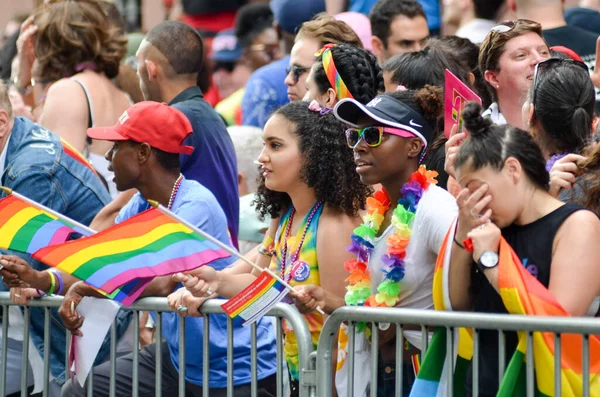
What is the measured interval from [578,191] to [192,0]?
8.53m

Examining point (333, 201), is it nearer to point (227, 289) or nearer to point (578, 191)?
point (227, 289)

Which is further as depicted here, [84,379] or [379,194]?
[84,379]

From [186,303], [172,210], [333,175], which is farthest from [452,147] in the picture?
[172,210]

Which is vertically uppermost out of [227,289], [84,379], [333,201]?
[333,201]

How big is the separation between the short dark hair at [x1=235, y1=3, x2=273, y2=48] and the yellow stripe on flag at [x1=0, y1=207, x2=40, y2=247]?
18.1ft

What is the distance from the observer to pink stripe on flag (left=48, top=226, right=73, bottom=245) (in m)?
5.58

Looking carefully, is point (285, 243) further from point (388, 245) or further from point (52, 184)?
point (52, 184)

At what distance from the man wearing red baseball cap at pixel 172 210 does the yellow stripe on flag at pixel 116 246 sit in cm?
43

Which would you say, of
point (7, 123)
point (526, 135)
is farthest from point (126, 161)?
point (526, 135)

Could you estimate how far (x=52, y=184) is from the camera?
250 inches

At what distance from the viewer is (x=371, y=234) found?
5.04 meters

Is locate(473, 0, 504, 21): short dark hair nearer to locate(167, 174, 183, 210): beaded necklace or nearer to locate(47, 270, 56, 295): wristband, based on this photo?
locate(167, 174, 183, 210): beaded necklace

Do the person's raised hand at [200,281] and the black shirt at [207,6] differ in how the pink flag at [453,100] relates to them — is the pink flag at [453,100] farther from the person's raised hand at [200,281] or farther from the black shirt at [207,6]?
the black shirt at [207,6]

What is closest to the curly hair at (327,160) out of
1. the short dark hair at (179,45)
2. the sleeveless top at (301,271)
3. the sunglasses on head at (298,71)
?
the sleeveless top at (301,271)
